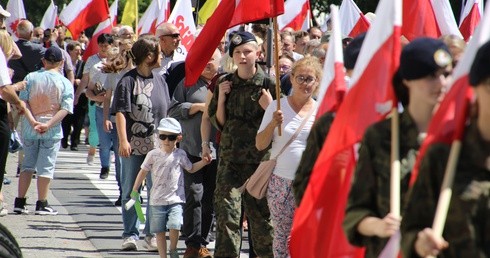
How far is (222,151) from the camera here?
10.4 m

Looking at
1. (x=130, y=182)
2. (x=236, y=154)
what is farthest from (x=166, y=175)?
(x=130, y=182)

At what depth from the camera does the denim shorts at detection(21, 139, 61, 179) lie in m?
14.1

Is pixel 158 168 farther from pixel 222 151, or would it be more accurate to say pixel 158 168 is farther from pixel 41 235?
pixel 41 235

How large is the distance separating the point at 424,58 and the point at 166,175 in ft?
20.8

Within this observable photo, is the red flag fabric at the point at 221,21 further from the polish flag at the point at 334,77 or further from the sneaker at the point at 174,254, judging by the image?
the polish flag at the point at 334,77

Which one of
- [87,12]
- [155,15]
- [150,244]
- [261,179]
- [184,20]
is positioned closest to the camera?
[261,179]

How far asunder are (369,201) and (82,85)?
49.0 ft

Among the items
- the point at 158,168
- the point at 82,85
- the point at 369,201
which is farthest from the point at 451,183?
the point at 82,85

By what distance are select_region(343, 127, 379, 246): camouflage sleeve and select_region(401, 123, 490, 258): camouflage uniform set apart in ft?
1.47

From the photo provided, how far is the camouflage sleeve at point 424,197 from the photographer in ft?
14.8

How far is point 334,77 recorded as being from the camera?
6211mm

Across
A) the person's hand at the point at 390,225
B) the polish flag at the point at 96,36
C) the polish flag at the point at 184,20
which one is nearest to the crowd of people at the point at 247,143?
the person's hand at the point at 390,225

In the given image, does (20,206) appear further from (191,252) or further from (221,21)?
(221,21)

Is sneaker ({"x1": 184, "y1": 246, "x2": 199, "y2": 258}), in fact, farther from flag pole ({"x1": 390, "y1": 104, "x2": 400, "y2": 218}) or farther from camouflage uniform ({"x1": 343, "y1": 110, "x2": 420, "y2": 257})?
A: flag pole ({"x1": 390, "y1": 104, "x2": 400, "y2": 218})
